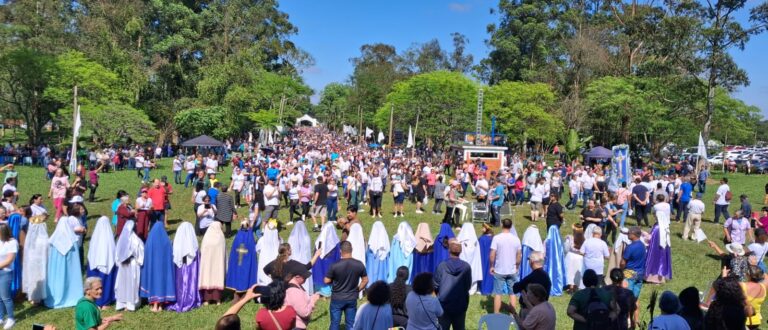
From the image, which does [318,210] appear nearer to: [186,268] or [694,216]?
[186,268]

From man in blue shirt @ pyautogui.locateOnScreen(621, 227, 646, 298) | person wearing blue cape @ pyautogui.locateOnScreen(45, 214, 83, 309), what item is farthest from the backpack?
person wearing blue cape @ pyautogui.locateOnScreen(45, 214, 83, 309)

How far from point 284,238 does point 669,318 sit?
31.6 ft

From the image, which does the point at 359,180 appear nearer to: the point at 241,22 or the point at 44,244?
the point at 44,244

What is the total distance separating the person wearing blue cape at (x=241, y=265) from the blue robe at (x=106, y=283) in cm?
165

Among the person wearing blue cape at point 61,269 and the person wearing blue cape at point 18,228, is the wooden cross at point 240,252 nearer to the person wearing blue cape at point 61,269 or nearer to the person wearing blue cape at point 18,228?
the person wearing blue cape at point 61,269

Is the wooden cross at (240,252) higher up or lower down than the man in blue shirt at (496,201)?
lower down

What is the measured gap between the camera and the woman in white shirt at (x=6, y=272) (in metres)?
6.70

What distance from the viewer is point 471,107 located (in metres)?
44.2

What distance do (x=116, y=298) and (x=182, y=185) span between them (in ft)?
49.2

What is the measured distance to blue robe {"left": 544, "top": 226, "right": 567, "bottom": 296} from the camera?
8.97 metres

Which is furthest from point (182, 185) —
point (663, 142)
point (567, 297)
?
point (663, 142)

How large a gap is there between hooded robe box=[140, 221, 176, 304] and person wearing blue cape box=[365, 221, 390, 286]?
3098mm

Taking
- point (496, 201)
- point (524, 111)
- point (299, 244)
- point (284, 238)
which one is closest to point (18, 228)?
point (299, 244)

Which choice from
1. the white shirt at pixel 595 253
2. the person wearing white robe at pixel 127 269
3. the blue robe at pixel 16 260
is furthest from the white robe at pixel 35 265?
the white shirt at pixel 595 253
